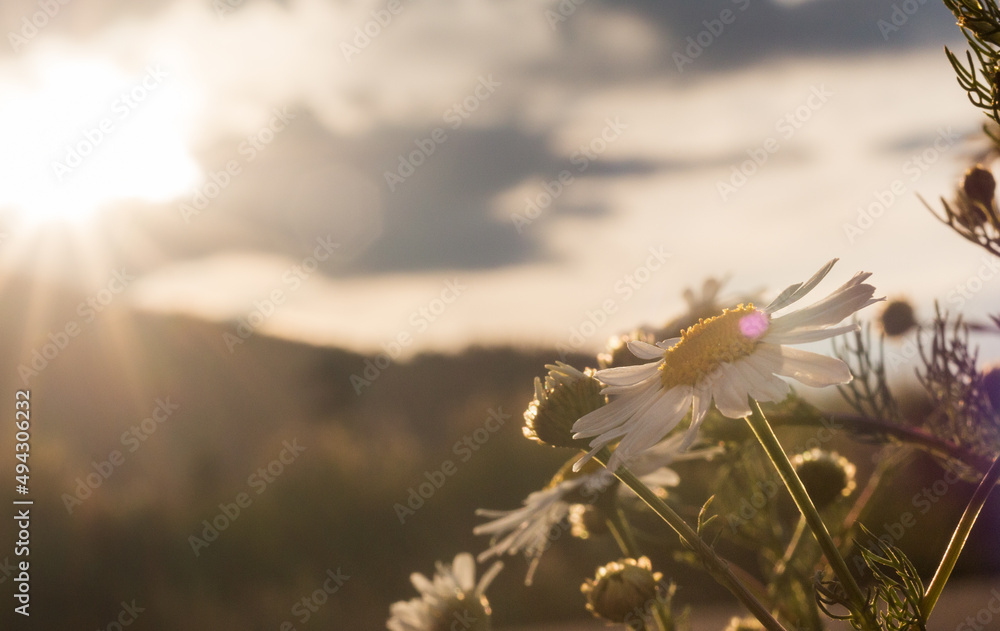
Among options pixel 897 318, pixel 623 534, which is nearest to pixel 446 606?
pixel 623 534

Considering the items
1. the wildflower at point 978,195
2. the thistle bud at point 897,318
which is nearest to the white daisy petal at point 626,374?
the wildflower at point 978,195

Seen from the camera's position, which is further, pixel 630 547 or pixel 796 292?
pixel 630 547

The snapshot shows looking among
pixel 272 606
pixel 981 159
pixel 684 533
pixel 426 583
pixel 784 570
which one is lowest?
pixel 272 606

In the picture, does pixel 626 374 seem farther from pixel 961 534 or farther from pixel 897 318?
pixel 897 318

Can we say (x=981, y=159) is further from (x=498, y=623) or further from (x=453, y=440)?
(x=453, y=440)

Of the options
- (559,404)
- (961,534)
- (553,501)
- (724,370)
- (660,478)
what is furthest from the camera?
(660,478)

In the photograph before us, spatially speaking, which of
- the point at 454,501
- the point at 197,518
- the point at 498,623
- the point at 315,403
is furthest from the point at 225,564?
the point at 315,403

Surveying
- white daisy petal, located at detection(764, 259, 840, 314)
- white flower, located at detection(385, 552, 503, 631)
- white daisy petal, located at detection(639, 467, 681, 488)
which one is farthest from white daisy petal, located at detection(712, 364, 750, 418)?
white flower, located at detection(385, 552, 503, 631)
